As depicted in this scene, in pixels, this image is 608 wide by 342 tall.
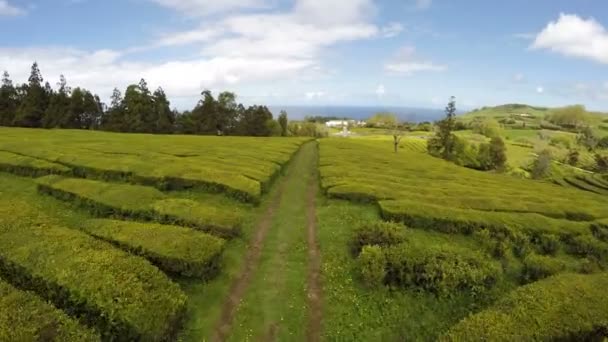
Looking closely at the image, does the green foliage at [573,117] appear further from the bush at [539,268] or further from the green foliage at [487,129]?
the bush at [539,268]

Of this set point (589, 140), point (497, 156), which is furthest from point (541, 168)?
point (589, 140)

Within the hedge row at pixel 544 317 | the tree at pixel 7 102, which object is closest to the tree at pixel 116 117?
the tree at pixel 7 102

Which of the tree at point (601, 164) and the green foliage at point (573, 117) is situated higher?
the green foliage at point (573, 117)

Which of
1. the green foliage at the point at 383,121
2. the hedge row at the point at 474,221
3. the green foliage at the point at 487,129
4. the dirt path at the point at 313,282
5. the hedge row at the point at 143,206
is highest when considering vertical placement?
the green foliage at the point at 383,121

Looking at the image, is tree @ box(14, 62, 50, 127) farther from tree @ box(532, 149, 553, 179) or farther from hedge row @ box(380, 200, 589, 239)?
tree @ box(532, 149, 553, 179)

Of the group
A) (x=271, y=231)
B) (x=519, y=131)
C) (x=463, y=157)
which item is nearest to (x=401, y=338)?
(x=271, y=231)

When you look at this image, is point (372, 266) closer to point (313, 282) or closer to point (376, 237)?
point (313, 282)
